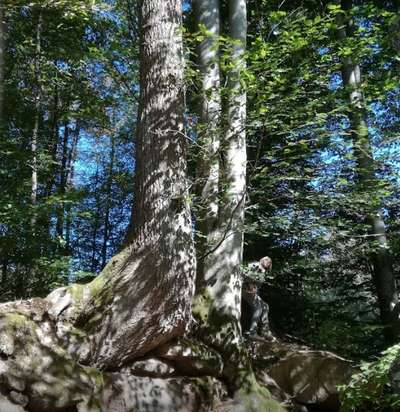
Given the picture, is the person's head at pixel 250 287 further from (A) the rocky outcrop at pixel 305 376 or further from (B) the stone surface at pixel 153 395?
(B) the stone surface at pixel 153 395

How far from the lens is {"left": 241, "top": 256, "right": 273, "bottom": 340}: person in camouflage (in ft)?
24.9

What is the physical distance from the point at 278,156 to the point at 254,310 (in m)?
3.71

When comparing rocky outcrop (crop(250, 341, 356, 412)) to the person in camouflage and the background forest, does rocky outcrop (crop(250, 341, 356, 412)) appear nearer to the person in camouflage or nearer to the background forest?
the person in camouflage

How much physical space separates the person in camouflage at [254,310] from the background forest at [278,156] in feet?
1.79

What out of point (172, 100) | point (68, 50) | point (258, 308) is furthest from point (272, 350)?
point (68, 50)

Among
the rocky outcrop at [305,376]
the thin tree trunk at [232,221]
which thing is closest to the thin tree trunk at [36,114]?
the thin tree trunk at [232,221]

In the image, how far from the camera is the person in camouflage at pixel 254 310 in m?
7.60

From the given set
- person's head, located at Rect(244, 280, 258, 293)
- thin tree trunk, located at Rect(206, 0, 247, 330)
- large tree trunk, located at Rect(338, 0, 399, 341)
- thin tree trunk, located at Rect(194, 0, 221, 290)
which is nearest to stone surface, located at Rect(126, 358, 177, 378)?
thin tree trunk, located at Rect(206, 0, 247, 330)

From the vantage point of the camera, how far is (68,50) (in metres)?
9.97

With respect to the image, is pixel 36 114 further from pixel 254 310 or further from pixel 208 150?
pixel 254 310

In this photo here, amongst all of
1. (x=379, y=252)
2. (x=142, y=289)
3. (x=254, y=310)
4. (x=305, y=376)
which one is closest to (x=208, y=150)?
(x=142, y=289)

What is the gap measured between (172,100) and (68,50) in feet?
18.6

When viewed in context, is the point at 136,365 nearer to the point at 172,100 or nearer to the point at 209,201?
the point at 209,201

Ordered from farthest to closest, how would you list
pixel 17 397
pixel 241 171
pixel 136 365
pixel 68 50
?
pixel 68 50 < pixel 241 171 < pixel 136 365 < pixel 17 397
